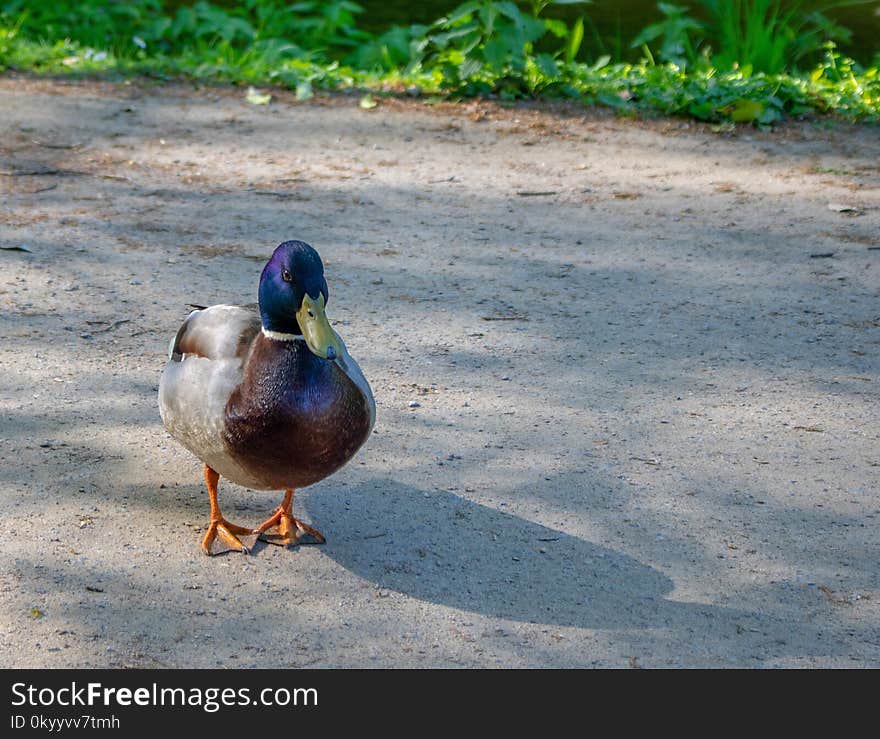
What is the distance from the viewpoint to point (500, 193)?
6.23m

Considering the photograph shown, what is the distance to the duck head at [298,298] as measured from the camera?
2994 millimetres

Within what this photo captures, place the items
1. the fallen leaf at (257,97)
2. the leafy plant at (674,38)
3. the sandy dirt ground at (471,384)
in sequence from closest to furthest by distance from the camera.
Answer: the sandy dirt ground at (471,384) → the fallen leaf at (257,97) → the leafy plant at (674,38)

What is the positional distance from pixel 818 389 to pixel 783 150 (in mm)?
2778

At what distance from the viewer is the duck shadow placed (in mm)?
3172

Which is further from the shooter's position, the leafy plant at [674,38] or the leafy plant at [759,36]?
the leafy plant at [674,38]

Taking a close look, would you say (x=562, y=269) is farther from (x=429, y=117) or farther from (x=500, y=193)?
(x=429, y=117)

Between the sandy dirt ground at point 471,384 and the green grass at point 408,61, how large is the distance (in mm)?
275

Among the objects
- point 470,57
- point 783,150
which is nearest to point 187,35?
point 470,57

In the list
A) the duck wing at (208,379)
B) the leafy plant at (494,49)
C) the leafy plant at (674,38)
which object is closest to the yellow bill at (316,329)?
the duck wing at (208,379)

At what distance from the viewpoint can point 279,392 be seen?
3023 mm

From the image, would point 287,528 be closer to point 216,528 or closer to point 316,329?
point 216,528

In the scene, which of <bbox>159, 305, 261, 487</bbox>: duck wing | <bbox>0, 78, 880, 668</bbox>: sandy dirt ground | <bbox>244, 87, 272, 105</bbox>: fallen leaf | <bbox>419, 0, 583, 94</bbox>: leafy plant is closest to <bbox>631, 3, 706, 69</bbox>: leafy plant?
<bbox>419, 0, 583, 94</bbox>: leafy plant

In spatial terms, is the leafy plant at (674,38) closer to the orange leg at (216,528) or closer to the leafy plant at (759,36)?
the leafy plant at (759,36)

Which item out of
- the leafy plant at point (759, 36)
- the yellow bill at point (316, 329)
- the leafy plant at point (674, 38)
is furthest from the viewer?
the leafy plant at point (674, 38)
